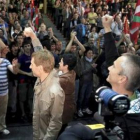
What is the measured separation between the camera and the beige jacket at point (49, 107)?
9.73 ft

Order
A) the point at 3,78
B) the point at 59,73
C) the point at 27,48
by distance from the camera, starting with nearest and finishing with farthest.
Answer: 1. the point at 59,73
2. the point at 3,78
3. the point at 27,48

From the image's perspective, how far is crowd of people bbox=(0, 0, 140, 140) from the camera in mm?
2480

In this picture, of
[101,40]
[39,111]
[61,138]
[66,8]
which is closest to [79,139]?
[61,138]

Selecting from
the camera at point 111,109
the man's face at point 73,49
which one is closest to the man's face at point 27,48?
the man's face at point 73,49

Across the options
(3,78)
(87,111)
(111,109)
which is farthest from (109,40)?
(87,111)

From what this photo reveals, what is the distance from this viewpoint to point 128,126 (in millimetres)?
1593

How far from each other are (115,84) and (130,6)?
50.6ft

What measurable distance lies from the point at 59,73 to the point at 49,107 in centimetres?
123

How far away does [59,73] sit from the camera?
4176mm

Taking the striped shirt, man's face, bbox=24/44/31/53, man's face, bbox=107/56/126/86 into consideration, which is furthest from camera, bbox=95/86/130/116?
man's face, bbox=24/44/31/53

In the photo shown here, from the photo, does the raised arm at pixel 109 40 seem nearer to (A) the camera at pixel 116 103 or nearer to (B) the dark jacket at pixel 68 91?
(A) the camera at pixel 116 103

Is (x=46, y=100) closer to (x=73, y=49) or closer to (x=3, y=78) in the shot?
(x=3, y=78)

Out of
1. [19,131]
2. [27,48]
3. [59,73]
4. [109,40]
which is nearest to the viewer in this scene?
[109,40]

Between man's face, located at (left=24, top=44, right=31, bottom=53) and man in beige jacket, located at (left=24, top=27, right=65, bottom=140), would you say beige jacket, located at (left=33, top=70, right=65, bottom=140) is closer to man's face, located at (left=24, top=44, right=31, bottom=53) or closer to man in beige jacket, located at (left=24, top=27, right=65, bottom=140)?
man in beige jacket, located at (left=24, top=27, right=65, bottom=140)
